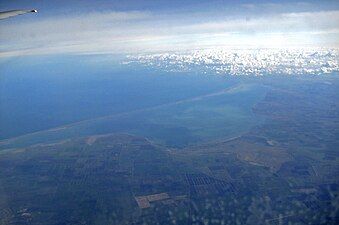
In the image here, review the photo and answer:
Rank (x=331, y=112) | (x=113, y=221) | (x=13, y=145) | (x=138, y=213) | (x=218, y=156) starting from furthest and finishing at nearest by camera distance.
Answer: (x=331, y=112) < (x=13, y=145) < (x=218, y=156) < (x=138, y=213) < (x=113, y=221)

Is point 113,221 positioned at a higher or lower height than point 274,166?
higher

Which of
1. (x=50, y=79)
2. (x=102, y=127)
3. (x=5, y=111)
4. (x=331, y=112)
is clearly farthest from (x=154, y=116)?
(x=50, y=79)

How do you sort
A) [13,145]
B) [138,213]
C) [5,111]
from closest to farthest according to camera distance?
[138,213], [13,145], [5,111]

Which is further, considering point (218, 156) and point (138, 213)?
point (218, 156)

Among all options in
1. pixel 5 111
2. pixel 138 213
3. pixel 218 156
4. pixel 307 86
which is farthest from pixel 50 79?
pixel 138 213

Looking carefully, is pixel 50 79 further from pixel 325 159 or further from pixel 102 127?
pixel 325 159

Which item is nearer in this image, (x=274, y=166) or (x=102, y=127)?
(x=274, y=166)

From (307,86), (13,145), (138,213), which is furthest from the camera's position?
(307,86)

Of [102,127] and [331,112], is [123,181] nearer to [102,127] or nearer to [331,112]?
[102,127]

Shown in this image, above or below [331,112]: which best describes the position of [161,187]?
above
